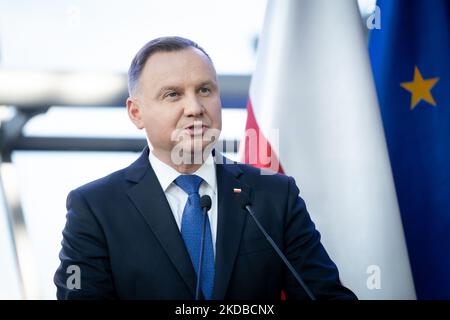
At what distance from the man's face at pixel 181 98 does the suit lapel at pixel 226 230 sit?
15 centimetres

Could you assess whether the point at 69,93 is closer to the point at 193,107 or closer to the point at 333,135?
the point at 333,135

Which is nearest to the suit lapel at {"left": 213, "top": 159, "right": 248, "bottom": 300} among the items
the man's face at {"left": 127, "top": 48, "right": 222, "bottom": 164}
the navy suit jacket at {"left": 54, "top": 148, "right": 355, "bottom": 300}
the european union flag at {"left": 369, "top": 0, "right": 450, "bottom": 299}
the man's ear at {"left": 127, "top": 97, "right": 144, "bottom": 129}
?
the navy suit jacket at {"left": 54, "top": 148, "right": 355, "bottom": 300}

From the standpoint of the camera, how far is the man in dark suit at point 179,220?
161cm

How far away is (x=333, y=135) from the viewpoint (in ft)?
7.68

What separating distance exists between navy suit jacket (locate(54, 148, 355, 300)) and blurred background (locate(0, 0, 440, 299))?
1.91 meters

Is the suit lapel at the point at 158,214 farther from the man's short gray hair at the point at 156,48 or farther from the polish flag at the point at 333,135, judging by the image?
the polish flag at the point at 333,135

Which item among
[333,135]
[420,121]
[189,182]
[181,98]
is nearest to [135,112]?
[181,98]

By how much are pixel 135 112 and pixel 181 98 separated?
19cm

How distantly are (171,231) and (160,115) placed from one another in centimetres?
34

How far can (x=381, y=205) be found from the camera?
226 cm

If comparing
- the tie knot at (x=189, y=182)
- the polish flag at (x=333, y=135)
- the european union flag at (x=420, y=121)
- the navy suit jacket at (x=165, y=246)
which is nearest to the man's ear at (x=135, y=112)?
the navy suit jacket at (x=165, y=246)

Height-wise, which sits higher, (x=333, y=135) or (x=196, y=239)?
(x=333, y=135)
